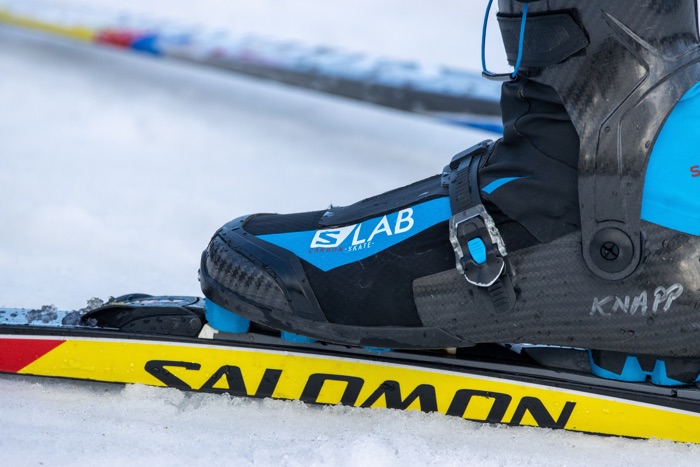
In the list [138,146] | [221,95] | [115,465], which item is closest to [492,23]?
[221,95]

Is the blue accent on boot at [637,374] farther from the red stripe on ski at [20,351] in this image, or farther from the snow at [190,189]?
the red stripe on ski at [20,351]

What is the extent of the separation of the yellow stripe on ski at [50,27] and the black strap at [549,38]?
2392mm

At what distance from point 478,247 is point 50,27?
2586mm

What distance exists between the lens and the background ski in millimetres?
2406

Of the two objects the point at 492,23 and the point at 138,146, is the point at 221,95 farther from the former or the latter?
the point at 492,23

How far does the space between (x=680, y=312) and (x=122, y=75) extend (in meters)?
2.43

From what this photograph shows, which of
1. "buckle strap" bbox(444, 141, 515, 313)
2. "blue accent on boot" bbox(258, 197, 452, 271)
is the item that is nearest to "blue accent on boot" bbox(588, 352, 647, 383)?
"buckle strap" bbox(444, 141, 515, 313)

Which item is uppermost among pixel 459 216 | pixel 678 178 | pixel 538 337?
pixel 678 178

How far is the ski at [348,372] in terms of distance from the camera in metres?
1.05

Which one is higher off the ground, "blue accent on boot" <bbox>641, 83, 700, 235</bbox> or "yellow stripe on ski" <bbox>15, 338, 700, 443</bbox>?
"blue accent on boot" <bbox>641, 83, 700, 235</bbox>

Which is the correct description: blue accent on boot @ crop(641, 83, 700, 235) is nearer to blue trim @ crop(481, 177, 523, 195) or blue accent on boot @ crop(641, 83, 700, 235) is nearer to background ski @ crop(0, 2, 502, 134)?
blue trim @ crop(481, 177, 523, 195)

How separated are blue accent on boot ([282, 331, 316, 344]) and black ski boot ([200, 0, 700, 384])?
0.19ft

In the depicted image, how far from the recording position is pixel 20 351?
1.14 meters

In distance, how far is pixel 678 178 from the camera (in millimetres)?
953
